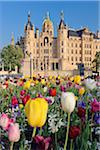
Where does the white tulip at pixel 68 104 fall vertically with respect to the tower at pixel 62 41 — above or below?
below

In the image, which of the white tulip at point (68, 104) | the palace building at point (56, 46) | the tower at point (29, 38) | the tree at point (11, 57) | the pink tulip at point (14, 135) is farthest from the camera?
the tower at point (29, 38)

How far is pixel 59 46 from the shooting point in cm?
7375

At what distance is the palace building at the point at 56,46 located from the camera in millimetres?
71250

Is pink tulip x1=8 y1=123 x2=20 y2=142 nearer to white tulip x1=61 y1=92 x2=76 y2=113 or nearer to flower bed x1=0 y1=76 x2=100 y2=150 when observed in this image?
flower bed x1=0 y1=76 x2=100 y2=150

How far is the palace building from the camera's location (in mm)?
71250

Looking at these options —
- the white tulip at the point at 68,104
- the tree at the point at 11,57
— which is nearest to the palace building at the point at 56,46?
the tree at the point at 11,57

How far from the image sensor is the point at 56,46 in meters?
74.9

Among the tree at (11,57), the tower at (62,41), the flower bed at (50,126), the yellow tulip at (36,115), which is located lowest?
the flower bed at (50,126)

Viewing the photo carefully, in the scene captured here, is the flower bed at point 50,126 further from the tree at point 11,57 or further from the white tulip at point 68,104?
the tree at point 11,57

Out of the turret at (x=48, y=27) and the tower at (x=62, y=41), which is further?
the turret at (x=48, y=27)

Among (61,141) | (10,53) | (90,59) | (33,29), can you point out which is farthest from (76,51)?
(61,141)

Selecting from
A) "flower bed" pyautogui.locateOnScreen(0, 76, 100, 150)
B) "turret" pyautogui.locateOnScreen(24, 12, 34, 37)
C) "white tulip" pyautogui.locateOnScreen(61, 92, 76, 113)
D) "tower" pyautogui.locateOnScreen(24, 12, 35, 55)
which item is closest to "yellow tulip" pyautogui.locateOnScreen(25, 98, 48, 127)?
"flower bed" pyautogui.locateOnScreen(0, 76, 100, 150)

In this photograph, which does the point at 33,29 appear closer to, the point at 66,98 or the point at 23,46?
the point at 23,46

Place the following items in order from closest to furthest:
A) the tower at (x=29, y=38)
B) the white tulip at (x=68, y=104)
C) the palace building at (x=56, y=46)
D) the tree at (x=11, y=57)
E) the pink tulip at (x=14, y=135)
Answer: the pink tulip at (x=14, y=135) < the white tulip at (x=68, y=104) < the tree at (x=11, y=57) < the palace building at (x=56, y=46) < the tower at (x=29, y=38)
